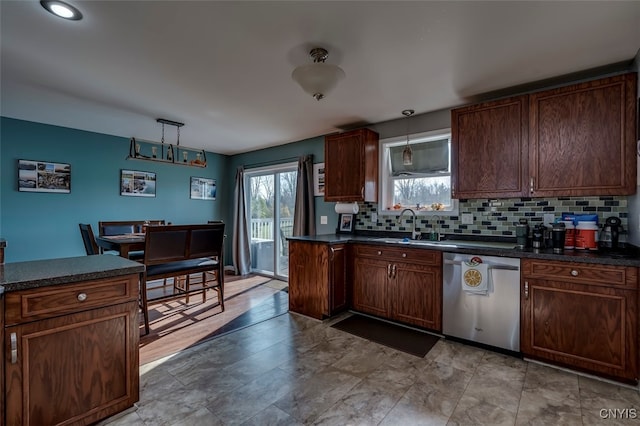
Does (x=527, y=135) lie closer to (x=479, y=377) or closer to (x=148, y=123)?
(x=479, y=377)

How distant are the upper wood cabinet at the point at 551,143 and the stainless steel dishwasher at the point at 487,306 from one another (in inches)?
26.8

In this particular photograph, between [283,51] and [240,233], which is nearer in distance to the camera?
[283,51]

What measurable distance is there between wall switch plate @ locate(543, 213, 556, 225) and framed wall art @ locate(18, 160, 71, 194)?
564cm

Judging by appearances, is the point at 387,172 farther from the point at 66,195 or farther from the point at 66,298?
the point at 66,195

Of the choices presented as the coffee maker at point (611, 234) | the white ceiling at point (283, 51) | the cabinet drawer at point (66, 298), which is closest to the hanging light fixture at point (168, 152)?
the white ceiling at point (283, 51)

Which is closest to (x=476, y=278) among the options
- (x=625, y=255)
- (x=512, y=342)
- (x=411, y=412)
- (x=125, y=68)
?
(x=512, y=342)

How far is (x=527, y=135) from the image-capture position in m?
2.57

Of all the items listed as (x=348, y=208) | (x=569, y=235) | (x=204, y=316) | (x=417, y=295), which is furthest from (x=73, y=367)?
(x=569, y=235)

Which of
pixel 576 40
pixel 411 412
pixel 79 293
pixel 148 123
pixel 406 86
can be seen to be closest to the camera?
pixel 79 293

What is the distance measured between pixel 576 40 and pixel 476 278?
1.84m

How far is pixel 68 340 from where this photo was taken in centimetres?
154

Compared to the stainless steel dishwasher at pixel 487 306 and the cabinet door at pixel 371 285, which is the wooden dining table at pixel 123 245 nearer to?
the cabinet door at pixel 371 285

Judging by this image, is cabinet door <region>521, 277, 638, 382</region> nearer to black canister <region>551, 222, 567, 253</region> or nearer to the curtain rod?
black canister <region>551, 222, 567, 253</region>

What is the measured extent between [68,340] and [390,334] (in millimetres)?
2472
